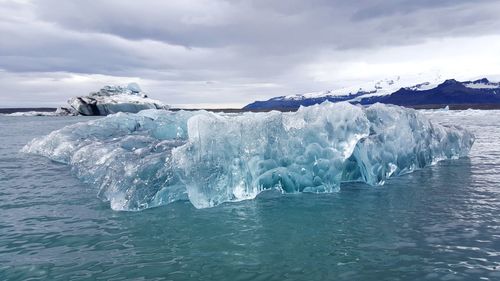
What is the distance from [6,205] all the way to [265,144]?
20.6ft

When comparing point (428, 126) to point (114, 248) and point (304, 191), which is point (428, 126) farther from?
point (114, 248)

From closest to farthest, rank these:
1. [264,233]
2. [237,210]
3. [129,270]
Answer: [129,270] < [264,233] < [237,210]

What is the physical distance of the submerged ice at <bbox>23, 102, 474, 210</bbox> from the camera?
9.12 metres

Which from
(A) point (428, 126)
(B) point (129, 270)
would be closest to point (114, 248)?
(B) point (129, 270)

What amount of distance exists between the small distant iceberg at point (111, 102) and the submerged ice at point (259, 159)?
71.3m

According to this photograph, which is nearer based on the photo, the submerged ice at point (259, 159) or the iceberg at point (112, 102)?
the submerged ice at point (259, 159)

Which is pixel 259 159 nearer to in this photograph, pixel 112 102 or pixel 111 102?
pixel 112 102

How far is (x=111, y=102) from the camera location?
80875mm

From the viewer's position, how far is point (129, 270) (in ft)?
17.3

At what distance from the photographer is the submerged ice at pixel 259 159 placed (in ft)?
29.9

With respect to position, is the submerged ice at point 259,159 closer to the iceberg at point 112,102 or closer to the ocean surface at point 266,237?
the ocean surface at point 266,237

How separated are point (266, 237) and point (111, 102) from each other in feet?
264

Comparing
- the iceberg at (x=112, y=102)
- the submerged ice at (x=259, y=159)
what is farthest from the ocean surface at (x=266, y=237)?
the iceberg at (x=112, y=102)

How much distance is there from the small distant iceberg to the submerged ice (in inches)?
2806
